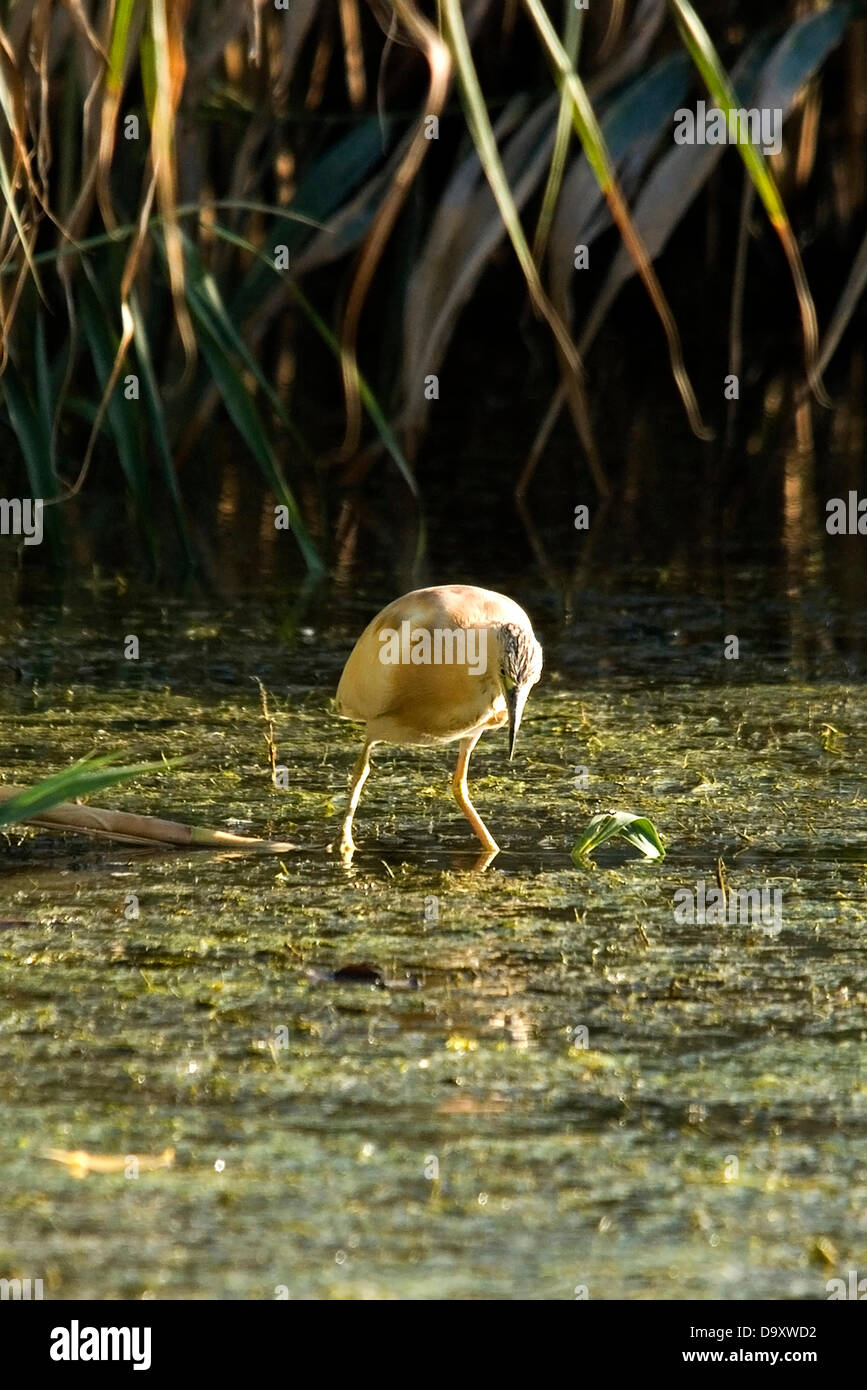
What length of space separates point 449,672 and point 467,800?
0.27m

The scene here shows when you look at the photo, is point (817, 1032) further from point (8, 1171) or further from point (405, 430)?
point (405, 430)

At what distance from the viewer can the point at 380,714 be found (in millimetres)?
4438

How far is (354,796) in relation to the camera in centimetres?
440

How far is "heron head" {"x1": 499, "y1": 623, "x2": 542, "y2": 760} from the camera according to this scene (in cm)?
423

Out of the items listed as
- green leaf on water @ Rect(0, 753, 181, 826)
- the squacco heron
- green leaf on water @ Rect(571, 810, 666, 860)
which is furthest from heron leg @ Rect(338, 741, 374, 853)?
green leaf on water @ Rect(0, 753, 181, 826)

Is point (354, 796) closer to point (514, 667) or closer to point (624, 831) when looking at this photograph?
point (514, 667)

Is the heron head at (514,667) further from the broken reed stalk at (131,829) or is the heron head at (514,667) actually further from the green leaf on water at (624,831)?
the broken reed stalk at (131,829)

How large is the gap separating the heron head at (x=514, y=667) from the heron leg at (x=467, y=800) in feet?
0.52

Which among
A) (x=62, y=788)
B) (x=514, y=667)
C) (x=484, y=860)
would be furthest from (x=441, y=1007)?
(x=514, y=667)

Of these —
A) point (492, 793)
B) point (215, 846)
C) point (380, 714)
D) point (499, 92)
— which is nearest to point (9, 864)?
point (215, 846)

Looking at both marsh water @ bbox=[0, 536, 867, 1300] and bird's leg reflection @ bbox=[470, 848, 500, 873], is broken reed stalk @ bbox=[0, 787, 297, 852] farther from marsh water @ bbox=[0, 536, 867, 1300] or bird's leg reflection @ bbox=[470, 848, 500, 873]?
bird's leg reflection @ bbox=[470, 848, 500, 873]

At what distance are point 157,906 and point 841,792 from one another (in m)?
1.60

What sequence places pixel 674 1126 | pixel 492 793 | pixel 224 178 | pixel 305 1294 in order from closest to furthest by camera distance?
pixel 305 1294 → pixel 674 1126 → pixel 492 793 → pixel 224 178

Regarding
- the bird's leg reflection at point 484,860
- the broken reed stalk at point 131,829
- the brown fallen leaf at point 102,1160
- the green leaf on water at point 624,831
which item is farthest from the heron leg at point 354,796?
the brown fallen leaf at point 102,1160
